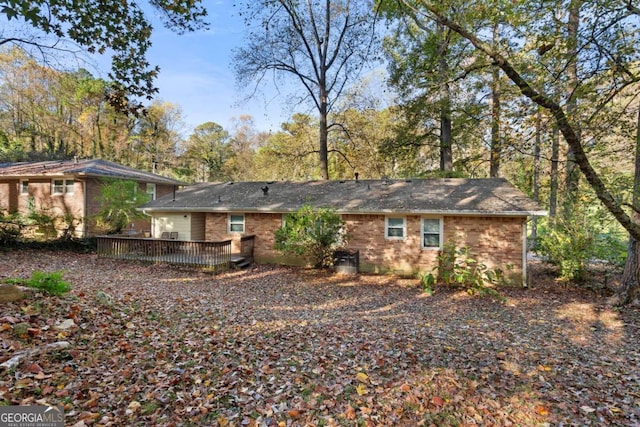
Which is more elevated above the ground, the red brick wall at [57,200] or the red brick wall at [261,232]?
the red brick wall at [57,200]

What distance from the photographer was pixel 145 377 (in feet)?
12.0

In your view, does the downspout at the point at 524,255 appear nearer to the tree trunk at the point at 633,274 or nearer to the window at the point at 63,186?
the tree trunk at the point at 633,274

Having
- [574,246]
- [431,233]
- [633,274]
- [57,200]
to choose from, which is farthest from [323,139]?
[57,200]

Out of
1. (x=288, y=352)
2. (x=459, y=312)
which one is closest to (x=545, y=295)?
(x=459, y=312)

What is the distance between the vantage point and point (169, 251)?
12.6 meters

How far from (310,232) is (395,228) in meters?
3.38

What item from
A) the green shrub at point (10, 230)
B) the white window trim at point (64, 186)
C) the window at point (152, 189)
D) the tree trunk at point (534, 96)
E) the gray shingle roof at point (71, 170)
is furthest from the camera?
the window at point (152, 189)

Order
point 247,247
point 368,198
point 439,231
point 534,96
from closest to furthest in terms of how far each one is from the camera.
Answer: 1. point 534,96
2. point 439,231
3. point 368,198
4. point 247,247

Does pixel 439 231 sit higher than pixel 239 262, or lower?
higher

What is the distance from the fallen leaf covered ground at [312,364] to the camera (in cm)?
320

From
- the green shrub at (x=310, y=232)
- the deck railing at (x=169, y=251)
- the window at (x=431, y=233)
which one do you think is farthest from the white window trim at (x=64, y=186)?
the window at (x=431, y=233)

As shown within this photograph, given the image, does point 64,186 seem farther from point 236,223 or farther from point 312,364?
point 312,364

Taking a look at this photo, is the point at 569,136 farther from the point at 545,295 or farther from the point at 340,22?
the point at 340,22

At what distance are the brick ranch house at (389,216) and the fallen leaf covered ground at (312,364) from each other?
357cm
